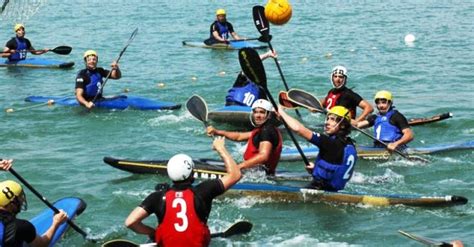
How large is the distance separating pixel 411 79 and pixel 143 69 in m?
6.87

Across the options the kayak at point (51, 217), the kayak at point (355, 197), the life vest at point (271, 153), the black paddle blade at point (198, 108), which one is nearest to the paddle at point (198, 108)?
the black paddle blade at point (198, 108)

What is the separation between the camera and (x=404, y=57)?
2209 cm

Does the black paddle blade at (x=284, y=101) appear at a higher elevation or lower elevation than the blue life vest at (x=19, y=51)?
higher

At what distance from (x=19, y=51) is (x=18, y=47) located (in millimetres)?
233

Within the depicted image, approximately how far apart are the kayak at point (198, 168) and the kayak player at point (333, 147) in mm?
901

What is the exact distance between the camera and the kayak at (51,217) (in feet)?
28.3

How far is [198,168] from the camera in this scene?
10852 millimetres

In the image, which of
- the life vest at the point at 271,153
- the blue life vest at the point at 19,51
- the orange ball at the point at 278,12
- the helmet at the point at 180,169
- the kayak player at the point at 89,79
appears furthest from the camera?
the blue life vest at the point at 19,51

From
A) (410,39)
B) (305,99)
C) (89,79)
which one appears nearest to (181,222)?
(305,99)

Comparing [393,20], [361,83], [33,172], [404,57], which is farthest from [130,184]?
[393,20]

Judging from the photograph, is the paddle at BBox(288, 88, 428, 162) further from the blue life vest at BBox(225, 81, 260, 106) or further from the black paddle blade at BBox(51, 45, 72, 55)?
the black paddle blade at BBox(51, 45, 72, 55)

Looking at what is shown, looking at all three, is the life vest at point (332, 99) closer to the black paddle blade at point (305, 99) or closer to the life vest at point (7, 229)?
the black paddle blade at point (305, 99)

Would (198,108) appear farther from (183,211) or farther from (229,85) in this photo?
(229,85)

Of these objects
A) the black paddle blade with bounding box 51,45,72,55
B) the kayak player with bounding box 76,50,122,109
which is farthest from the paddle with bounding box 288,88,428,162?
the black paddle blade with bounding box 51,45,72,55
